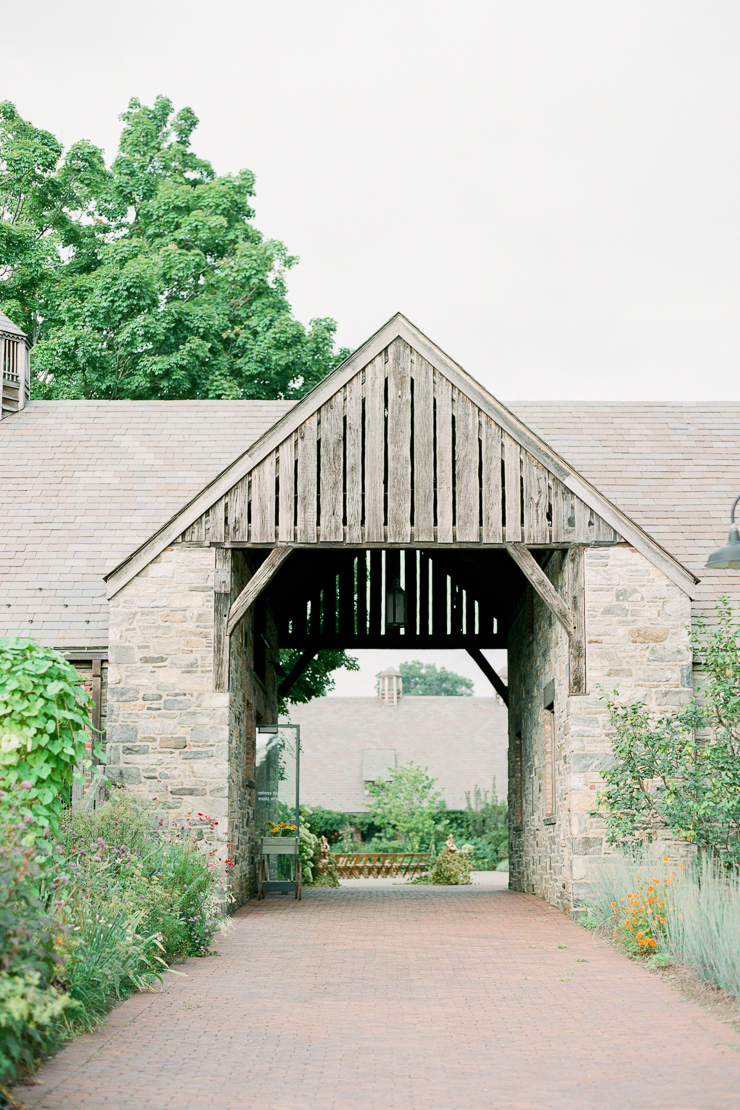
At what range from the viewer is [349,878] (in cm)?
2812

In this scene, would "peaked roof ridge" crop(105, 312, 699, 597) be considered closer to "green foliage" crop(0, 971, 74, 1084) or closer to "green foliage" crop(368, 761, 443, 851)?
"green foliage" crop(0, 971, 74, 1084)

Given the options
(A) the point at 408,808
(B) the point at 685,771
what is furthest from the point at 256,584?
(A) the point at 408,808

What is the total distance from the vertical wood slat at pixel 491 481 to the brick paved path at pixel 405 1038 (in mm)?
4230

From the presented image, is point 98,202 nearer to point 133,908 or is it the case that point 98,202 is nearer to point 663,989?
point 133,908

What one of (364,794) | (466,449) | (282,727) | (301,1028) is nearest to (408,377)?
(466,449)

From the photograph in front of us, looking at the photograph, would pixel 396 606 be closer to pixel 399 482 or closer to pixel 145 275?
pixel 399 482

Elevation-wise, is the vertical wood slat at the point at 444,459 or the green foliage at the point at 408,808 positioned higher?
the vertical wood slat at the point at 444,459

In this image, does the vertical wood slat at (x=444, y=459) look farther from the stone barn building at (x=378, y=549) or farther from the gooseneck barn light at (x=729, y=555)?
the gooseneck barn light at (x=729, y=555)

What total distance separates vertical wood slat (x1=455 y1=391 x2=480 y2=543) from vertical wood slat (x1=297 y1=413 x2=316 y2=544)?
152cm

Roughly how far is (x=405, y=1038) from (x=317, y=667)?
15313 mm

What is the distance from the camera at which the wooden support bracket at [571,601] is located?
1268cm

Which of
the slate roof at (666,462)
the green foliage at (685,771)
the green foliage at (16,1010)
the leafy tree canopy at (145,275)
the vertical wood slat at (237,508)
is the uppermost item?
the leafy tree canopy at (145,275)

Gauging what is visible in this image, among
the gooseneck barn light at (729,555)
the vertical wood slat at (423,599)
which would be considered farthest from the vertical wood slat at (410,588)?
the gooseneck barn light at (729,555)

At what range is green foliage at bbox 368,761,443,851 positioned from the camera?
31.9 meters
